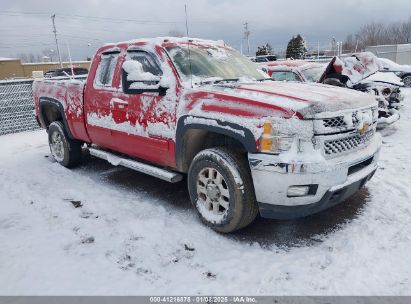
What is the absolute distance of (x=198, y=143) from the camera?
4062mm

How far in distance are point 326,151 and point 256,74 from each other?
1.97 metres

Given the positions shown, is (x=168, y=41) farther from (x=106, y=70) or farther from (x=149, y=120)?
(x=106, y=70)

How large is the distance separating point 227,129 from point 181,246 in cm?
124

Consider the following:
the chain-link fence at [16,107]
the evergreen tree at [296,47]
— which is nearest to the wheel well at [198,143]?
the chain-link fence at [16,107]

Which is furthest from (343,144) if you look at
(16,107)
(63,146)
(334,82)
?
(16,107)

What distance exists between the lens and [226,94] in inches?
140

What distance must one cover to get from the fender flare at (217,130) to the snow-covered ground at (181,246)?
918 mm

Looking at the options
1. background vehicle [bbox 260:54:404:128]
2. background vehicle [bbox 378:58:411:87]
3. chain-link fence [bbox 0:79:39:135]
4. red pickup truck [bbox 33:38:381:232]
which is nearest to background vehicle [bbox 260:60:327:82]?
background vehicle [bbox 260:54:404:128]

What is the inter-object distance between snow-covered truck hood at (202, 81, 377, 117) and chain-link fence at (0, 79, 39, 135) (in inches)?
334

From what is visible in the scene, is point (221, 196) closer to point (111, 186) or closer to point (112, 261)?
point (112, 261)

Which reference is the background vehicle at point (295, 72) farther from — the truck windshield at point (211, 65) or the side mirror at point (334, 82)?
the truck windshield at point (211, 65)

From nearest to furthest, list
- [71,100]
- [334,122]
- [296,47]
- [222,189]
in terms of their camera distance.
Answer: [334,122] → [222,189] → [71,100] → [296,47]

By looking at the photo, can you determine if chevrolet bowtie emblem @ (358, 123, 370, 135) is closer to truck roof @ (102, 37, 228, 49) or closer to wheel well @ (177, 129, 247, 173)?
wheel well @ (177, 129, 247, 173)

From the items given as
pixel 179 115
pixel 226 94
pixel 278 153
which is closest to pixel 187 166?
pixel 179 115
